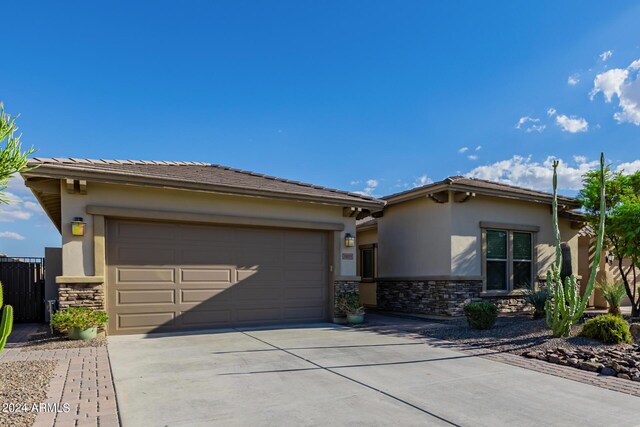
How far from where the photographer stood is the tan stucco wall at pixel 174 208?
817 cm

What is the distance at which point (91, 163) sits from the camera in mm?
8586

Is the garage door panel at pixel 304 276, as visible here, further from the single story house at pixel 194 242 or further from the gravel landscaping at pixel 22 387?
the gravel landscaping at pixel 22 387

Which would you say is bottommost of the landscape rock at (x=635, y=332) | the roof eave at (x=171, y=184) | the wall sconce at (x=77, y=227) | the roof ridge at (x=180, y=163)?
the landscape rock at (x=635, y=332)

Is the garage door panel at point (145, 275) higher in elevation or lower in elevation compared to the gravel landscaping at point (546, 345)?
higher

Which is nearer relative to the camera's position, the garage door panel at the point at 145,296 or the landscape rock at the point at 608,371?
the landscape rock at the point at 608,371

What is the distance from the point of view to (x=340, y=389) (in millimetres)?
4914

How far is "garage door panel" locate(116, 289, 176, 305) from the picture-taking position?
865 cm

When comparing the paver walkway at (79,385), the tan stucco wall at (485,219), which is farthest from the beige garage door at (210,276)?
the tan stucco wall at (485,219)

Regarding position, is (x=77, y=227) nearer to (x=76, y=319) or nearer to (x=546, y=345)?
(x=76, y=319)

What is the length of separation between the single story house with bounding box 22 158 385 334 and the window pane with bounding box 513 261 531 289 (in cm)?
487

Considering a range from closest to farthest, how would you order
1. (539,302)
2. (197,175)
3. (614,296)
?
(197,175) → (614,296) → (539,302)

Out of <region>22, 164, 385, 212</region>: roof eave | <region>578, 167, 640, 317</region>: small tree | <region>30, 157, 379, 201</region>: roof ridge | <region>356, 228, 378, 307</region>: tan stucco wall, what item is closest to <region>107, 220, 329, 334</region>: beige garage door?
<region>22, 164, 385, 212</region>: roof eave

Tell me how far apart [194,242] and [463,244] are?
7160 mm

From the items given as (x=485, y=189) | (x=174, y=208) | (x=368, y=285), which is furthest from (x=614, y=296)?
(x=174, y=208)
